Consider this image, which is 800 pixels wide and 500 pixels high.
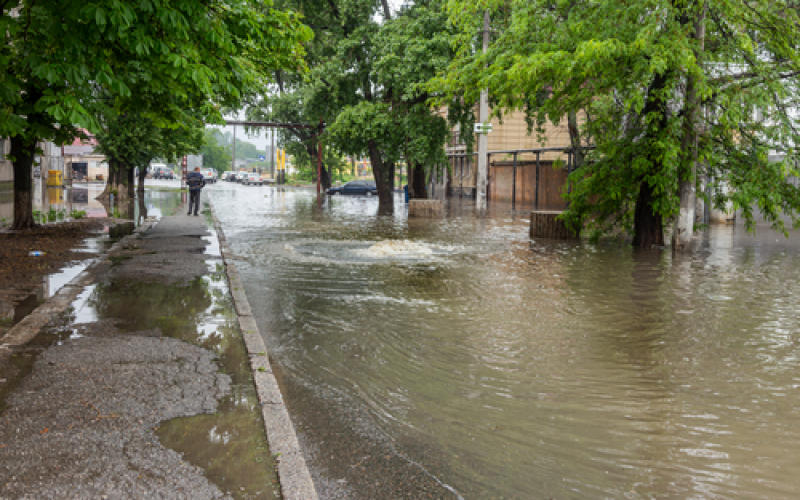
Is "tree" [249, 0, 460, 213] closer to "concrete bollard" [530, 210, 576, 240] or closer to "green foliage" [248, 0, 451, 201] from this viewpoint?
"green foliage" [248, 0, 451, 201]

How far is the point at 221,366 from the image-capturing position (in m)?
6.12

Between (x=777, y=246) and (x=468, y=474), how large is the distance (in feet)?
51.1

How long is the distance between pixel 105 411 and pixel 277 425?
1.25 meters

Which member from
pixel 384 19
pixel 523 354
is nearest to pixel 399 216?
pixel 384 19

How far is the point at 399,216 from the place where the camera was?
89.0ft

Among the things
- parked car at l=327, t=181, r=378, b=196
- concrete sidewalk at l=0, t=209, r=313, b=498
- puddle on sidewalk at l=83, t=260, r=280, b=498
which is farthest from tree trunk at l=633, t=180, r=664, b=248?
parked car at l=327, t=181, r=378, b=196

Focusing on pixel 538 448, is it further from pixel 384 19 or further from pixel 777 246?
pixel 384 19

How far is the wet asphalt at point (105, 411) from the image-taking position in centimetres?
385

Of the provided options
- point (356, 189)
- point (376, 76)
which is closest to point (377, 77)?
point (376, 76)

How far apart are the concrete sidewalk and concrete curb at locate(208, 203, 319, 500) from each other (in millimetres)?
56

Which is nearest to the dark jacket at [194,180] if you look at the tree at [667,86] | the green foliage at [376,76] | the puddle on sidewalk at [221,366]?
the green foliage at [376,76]

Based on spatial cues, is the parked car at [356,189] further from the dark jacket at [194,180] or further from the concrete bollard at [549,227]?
the concrete bollard at [549,227]

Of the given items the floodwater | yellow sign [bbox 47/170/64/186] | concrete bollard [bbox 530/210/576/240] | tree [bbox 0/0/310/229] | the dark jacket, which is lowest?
the floodwater

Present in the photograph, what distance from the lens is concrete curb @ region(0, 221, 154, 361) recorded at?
6.69 meters
